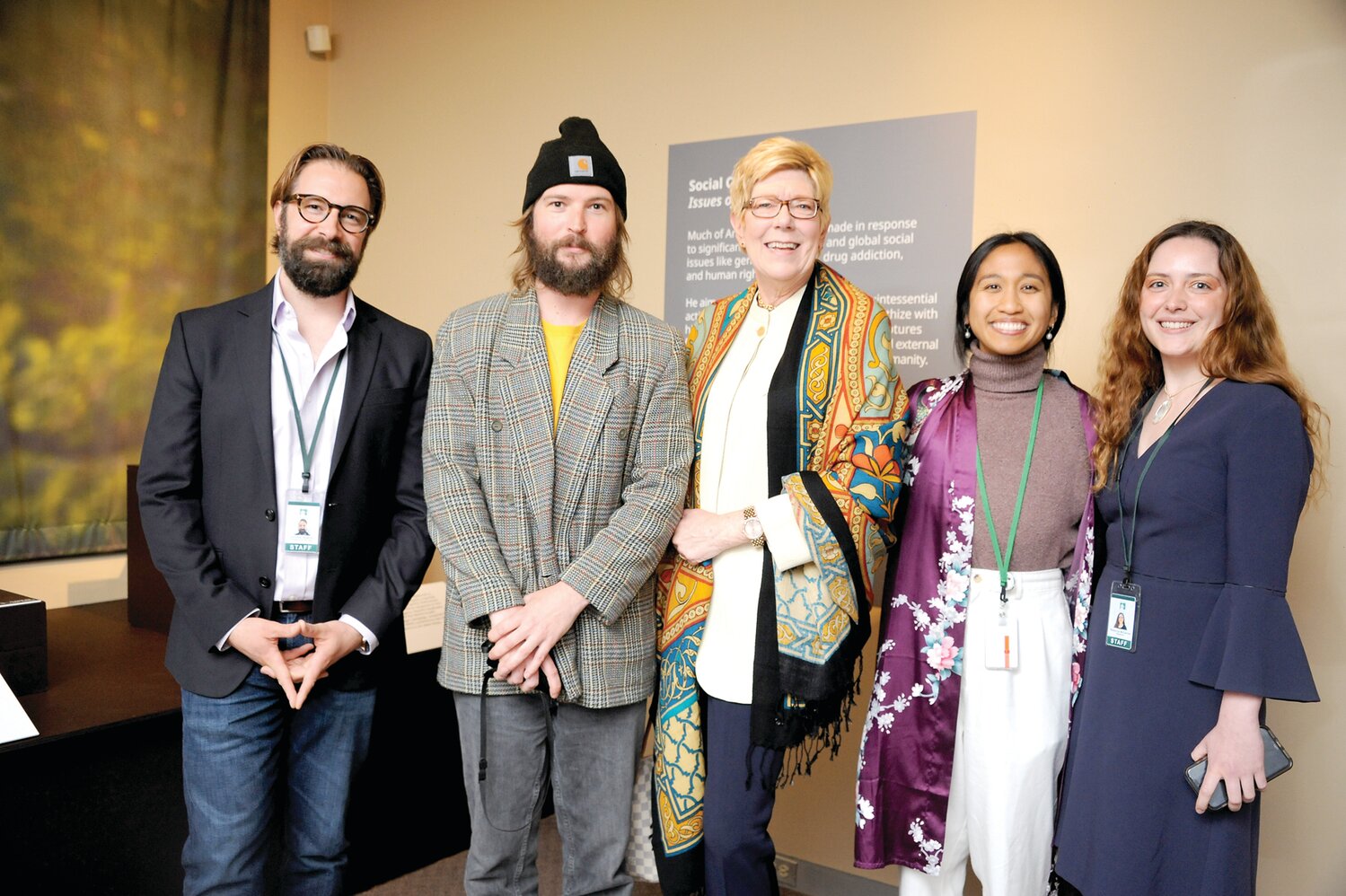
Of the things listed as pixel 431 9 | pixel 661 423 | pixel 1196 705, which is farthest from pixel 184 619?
pixel 431 9

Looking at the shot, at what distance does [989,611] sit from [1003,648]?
3.2 inches

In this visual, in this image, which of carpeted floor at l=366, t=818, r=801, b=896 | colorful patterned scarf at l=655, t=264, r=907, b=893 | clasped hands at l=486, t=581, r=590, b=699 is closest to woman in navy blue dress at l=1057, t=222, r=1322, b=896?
colorful patterned scarf at l=655, t=264, r=907, b=893

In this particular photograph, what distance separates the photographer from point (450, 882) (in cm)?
317

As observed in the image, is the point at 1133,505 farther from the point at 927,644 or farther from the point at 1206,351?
the point at 927,644

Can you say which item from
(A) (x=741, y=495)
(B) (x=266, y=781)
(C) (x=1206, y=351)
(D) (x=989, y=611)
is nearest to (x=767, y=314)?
(A) (x=741, y=495)

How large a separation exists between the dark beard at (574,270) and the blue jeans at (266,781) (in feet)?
3.33

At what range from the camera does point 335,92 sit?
15.5 ft

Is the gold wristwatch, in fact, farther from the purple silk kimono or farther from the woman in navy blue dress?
the woman in navy blue dress

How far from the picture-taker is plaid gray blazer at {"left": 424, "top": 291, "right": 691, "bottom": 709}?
1.97 meters

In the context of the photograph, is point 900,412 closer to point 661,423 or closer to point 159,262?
point 661,423

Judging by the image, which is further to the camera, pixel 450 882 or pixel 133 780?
pixel 450 882

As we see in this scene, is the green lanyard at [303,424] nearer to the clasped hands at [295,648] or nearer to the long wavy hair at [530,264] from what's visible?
the clasped hands at [295,648]

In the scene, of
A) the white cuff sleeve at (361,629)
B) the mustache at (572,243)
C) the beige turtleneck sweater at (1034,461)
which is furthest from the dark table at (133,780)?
the beige turtleneck sweater at (1034,461)

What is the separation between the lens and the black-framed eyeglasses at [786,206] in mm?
2082
